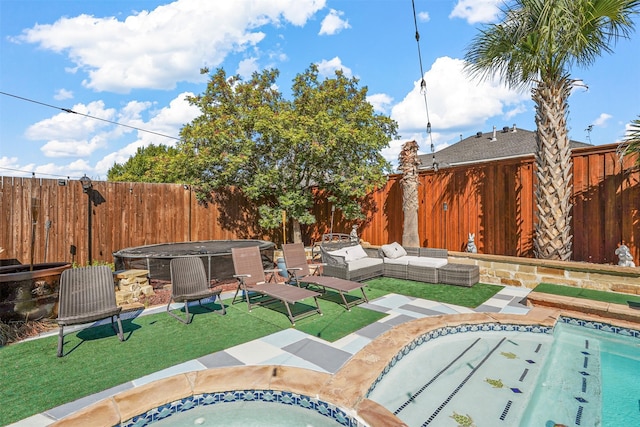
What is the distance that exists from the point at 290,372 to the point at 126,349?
2.24 metres

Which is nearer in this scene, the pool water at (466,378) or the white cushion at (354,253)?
the pool water at (466,378)

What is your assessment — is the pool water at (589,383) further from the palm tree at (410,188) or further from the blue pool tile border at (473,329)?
the palm tree at (410,188)

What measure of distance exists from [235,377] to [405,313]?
3.09 meters

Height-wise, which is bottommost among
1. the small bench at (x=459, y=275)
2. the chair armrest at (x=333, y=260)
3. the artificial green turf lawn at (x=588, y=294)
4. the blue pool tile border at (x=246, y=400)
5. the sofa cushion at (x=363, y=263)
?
the blue pool tile border at (x=246, y=400)

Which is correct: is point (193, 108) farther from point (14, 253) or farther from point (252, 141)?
point (14, 253)

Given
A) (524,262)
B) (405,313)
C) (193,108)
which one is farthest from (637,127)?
(193,108)

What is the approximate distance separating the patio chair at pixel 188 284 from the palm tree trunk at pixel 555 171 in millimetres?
6536

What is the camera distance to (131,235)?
9.12 meters

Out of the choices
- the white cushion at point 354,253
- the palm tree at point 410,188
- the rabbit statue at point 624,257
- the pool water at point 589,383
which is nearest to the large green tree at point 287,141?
the palm tree at point 410,188

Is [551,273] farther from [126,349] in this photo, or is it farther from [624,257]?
[126,349]

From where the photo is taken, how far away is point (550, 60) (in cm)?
620

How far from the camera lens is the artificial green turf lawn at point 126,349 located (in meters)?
3.00

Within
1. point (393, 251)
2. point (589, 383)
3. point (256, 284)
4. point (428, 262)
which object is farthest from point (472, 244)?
point (256, 284)

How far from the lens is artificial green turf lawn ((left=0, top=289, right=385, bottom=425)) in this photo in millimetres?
2998
